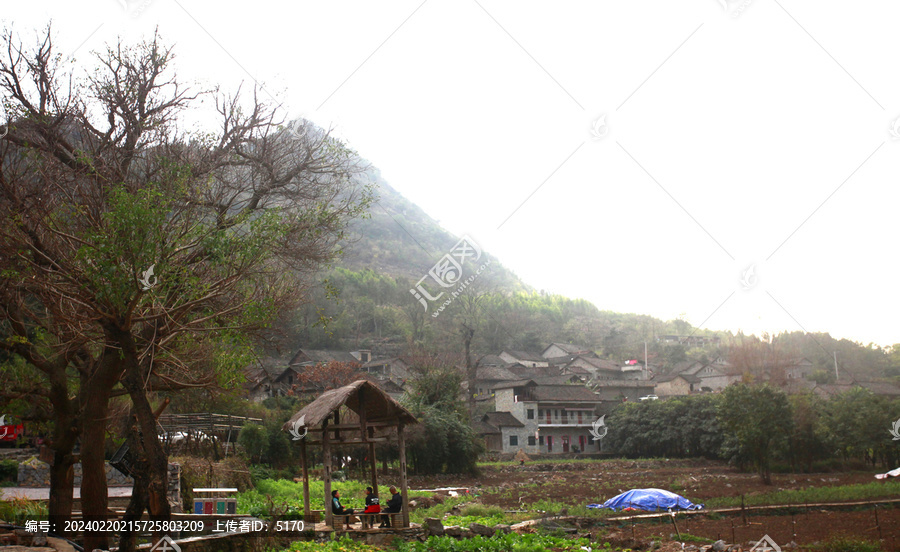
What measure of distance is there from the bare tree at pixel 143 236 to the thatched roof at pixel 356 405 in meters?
2.25

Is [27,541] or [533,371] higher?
[533,371]

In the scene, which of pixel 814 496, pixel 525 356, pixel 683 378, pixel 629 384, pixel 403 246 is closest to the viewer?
pixel 814 496

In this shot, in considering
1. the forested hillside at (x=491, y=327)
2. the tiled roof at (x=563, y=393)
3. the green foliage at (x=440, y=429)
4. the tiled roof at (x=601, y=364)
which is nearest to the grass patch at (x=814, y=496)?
the green foliage at (x=440, y=429)

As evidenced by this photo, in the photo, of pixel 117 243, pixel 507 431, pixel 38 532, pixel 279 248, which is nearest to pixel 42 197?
pixel 117 243

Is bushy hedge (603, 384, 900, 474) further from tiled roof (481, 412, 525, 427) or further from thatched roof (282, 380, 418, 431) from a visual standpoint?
thatched roof (282, 380, 418, 431)

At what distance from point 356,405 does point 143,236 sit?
7635 millimetres

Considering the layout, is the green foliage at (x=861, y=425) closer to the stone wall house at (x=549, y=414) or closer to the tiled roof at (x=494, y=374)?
the stone wall house at (x=549, y=414)

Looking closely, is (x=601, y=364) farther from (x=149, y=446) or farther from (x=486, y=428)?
(x=149, y=446)

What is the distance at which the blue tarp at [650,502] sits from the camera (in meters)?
18.6

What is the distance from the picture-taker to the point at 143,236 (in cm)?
798

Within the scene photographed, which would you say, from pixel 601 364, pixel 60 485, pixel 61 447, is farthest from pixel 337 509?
pixel 601 364

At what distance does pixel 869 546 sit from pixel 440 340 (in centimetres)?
5893

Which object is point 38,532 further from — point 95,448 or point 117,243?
point 117,243

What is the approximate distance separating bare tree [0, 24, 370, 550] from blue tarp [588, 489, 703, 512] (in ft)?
39.6
